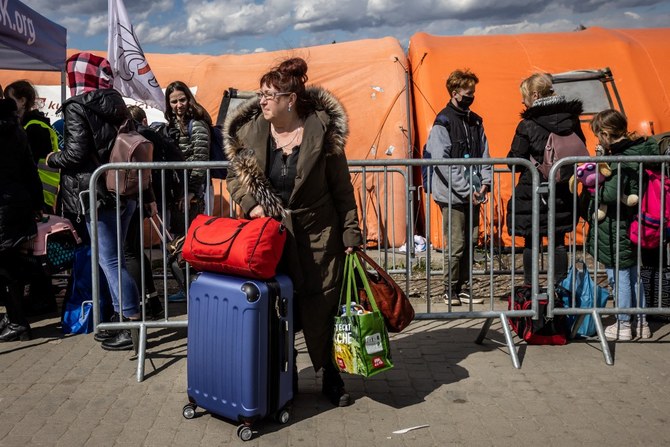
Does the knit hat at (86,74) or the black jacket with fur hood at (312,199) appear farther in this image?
the knit hat at (86,74)

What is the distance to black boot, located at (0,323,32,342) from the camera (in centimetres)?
613

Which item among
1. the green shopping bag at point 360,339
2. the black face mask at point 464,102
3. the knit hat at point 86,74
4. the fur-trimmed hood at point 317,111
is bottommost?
the green shopping bag at point 360,339

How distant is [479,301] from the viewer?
723 cm

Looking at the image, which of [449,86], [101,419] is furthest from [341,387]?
[449,86]

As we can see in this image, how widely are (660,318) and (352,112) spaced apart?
5.25m

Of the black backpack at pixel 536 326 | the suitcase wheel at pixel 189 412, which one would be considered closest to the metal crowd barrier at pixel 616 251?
the black backpack at pixel 536 326

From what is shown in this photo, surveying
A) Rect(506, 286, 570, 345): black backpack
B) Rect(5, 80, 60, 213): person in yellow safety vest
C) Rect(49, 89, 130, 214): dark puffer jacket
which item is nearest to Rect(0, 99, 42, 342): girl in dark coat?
Rect(49, 89, 130, 214): dark puffer jacket

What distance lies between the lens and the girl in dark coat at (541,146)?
621cm

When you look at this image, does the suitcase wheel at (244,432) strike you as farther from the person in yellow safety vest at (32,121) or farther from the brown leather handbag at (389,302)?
the person in yellow safety vest at (32,121)

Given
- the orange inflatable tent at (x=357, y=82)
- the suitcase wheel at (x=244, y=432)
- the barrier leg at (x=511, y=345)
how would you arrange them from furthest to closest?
the orange inflatable tent at (x=357, y=82) → the barrier leg at (x=511, y=345) → the suitcase wheel at (x=244, y=432)

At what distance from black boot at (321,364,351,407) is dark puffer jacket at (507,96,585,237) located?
2.23 m

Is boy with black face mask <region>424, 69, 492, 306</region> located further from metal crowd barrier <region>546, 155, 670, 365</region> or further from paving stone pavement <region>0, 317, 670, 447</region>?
metal crowd barrier <region>546, 155, 670, 365</region>

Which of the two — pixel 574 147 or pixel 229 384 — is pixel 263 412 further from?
pixel 574 147

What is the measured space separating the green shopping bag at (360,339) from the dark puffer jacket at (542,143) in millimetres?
2214
